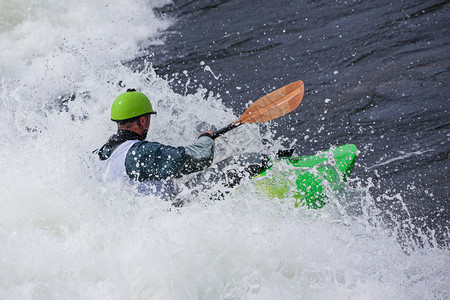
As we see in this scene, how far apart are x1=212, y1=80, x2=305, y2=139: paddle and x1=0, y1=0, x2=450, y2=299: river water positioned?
21 cm

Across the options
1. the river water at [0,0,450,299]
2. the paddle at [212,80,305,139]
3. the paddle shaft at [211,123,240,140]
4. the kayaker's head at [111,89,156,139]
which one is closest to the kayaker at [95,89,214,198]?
the kayaker's head at [111,89,156,139]

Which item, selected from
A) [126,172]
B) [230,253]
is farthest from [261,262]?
[126,172]

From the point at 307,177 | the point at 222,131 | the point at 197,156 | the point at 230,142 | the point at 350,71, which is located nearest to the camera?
the point at 197,156

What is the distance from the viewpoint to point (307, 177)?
4.23 m

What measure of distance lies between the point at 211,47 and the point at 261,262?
219 inches

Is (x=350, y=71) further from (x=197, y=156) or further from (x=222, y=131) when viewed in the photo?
(x=197, y=156)

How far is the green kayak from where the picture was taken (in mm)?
4145

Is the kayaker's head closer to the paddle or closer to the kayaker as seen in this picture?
the kayaker

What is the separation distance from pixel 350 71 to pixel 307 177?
3262 millimetres

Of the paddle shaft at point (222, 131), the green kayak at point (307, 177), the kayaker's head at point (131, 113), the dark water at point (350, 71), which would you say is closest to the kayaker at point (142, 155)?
the kayaker's head at point (131, 113)

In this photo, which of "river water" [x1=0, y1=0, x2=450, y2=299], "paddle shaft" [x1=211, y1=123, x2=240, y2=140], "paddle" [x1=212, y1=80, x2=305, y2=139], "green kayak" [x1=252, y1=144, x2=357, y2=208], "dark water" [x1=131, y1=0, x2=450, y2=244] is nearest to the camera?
"river water" [x1=0, y1=0, x2=450, y2=299]

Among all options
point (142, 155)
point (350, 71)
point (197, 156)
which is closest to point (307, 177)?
point (197, 156)

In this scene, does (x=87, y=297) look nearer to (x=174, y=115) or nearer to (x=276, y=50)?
(x=174, y=115)

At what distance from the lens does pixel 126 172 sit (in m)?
3.62
